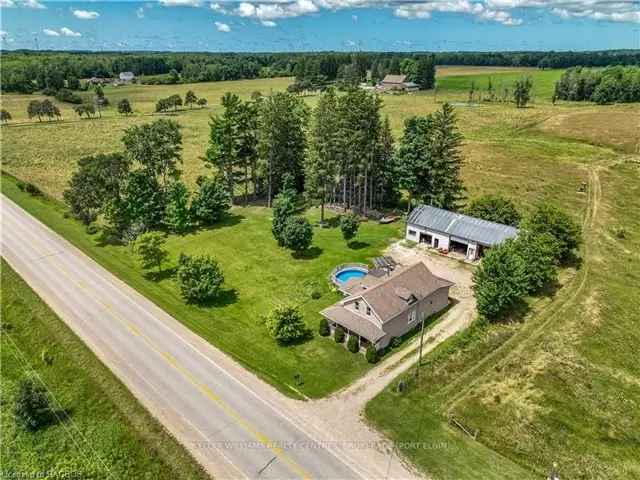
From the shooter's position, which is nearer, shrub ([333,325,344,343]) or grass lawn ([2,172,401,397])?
grass lawn ([2,172,401,397])

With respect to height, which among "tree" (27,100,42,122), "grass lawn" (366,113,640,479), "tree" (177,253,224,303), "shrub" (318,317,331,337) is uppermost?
"tree" (27,100,42,122)

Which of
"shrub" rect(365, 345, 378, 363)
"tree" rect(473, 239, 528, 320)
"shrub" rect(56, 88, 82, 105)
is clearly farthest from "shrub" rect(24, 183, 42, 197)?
"shrub" rect(56, 88, 82, 105)

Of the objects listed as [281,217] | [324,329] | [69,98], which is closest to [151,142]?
[281,217]

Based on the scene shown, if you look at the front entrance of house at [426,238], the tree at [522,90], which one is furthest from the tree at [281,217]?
the tree at [522,90]

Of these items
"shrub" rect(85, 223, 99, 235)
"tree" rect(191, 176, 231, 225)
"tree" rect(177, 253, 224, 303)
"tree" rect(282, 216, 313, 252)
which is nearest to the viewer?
"tree" rect(177, 253, 224, 303)

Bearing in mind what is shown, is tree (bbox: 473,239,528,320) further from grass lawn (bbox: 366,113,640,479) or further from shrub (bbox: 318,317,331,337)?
shrub (bbox: 318,317,331,337)

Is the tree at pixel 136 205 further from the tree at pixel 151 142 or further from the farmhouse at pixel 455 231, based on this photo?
the farmhouse at pixel 455 231
